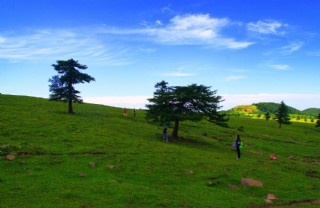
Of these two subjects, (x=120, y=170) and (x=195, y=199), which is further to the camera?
(x=120, y=170)

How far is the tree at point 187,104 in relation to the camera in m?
58.2

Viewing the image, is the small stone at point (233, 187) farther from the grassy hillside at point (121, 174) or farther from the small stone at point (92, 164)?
the small stone at point (92, 164)

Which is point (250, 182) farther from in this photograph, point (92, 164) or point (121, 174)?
point (92, 164)

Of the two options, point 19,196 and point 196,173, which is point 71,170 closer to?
point 19,196

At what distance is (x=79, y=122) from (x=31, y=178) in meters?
34.1

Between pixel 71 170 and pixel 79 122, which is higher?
pixel 79 122

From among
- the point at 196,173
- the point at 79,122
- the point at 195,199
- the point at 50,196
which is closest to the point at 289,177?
the point at 196,173

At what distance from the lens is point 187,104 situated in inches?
2345

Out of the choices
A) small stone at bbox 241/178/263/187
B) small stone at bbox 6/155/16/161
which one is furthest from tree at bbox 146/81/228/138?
small stone at bbox 6/155/16/161

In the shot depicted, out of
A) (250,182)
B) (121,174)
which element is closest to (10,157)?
(121,174)

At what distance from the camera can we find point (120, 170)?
117 feet

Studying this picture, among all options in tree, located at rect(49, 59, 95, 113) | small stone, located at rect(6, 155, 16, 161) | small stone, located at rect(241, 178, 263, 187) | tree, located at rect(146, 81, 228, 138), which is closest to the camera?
small stone, located at rect(241, 178, 263, 187)

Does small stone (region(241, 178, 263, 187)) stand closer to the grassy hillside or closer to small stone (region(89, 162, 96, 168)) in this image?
the grassy hillside

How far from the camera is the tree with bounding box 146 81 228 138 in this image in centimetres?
5816
